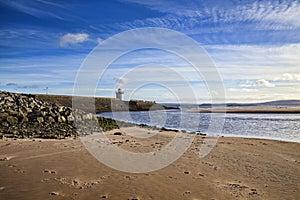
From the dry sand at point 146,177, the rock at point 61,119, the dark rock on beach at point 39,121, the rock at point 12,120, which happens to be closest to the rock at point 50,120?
the dark rock on beach at point 39,121

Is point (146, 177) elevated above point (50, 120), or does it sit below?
below

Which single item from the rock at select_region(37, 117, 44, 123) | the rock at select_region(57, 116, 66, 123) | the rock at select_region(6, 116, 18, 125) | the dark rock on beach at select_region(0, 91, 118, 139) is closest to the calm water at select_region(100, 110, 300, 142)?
the dark rock on beach at select_region(0, 91, 118, 139)

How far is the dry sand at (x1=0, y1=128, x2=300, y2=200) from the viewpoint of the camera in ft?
23.5

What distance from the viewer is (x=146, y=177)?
340 inches

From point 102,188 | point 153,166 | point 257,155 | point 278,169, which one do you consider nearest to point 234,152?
point 257,155

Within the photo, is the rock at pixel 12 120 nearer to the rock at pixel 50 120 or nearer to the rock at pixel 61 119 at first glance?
the rock at pixel 50 120

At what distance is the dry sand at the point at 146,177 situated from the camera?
716 centimetres

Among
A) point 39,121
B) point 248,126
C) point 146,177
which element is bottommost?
point 146,177

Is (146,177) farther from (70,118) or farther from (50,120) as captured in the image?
(70,118)

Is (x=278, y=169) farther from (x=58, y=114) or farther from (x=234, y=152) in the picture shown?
(x=58, y=114)

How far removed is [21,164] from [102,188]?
3.95m

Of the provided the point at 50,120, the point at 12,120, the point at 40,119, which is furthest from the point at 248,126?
the point at 12,120

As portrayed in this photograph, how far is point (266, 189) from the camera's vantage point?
7.78 meters

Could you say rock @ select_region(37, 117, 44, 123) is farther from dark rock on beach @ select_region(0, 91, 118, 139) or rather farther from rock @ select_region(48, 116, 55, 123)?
rock @ select_region(48, 116, 55, 123)
